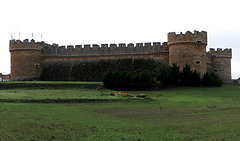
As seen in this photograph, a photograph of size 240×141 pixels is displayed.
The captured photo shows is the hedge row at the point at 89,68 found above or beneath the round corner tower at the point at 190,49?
beneath

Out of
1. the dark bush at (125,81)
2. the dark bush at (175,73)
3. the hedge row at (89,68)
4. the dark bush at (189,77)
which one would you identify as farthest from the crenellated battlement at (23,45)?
the dark bush at (189,77)

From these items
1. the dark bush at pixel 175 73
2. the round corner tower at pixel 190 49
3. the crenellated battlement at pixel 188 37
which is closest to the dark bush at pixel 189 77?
the dark bush at pixel 175 73

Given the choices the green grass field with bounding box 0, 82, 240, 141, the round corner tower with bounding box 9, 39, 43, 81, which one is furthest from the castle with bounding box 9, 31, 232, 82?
the green grass field with bounding box 0, 82, 240, 141

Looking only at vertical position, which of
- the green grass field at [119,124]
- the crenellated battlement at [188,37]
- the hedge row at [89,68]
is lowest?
the green grass field at [119,124]

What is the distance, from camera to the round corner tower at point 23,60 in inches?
1551

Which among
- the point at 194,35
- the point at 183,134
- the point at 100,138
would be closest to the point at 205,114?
the point at 183,134

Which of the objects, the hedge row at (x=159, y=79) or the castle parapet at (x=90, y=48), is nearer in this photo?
the hedge row at (x=159, y=79)

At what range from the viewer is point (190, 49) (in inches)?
1380

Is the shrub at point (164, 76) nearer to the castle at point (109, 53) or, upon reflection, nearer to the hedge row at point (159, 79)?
the hedge row at point (159, 79)

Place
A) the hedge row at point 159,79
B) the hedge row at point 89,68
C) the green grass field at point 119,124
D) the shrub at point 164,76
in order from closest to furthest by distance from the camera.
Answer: the green grass field at point 119,124 < the hedge row at point 159,79 < the shrub at point 164,76 < the hedge row at point 89,68

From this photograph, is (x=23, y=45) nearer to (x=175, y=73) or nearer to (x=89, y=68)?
(x=89, y=68)

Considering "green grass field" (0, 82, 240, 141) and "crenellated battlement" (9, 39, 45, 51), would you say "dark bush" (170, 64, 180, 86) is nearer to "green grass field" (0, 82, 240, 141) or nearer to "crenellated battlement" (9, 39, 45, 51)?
"green grass field" (0, 82, 240, 141)

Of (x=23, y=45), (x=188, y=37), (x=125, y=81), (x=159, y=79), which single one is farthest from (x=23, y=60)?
(x=188, y=37)

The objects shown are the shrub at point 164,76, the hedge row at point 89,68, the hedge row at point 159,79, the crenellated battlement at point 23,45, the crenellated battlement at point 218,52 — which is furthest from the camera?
the crenellated battlement at point 218,52
